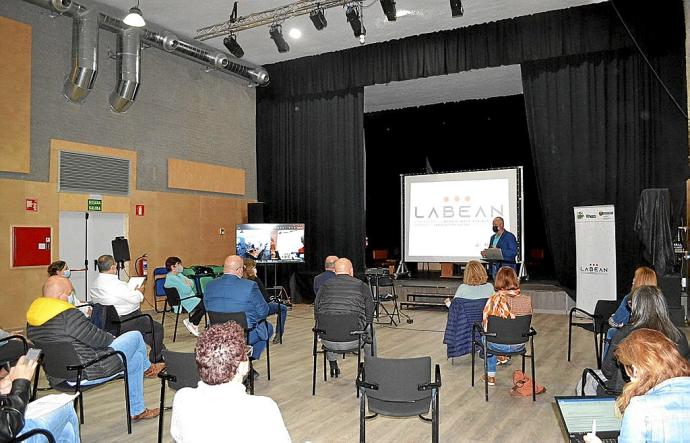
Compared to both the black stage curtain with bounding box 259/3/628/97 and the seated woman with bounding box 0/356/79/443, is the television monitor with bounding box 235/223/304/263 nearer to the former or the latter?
the black stage curtain with bounding box 259/3/628/97

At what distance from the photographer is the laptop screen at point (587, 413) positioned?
2.22 meters

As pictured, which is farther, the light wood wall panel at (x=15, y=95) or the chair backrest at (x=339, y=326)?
the light wood wall panel at (x=15, y=95)

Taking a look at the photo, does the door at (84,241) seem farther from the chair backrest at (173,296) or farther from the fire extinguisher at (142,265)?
the chair backrest at (173,296)

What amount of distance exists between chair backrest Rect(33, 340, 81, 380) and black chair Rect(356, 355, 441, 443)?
189cm

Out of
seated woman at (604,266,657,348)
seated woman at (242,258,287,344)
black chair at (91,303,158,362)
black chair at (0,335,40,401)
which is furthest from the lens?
seated woman at (242,258,287,344)

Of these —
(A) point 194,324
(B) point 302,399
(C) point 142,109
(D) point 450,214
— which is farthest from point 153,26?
(B) point 302,399

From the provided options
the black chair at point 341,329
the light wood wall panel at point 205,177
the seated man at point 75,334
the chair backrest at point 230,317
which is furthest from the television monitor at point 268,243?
the seated man at point 75,334

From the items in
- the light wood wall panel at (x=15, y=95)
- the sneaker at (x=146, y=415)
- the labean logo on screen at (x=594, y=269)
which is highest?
the light wood wall panel at (x=15, y=95)

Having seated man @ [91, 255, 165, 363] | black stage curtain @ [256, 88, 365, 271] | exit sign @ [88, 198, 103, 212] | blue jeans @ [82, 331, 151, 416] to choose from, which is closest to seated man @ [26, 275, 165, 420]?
blue jeans @ [82, 331, 151, 416]

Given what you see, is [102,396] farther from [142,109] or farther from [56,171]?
[142,109]

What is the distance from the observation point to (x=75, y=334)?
3.64 meters

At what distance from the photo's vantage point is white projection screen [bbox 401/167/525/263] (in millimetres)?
10680

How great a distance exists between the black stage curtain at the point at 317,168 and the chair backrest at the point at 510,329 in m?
Answer: 7.11

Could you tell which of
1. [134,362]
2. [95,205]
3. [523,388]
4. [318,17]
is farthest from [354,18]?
[134,362]
